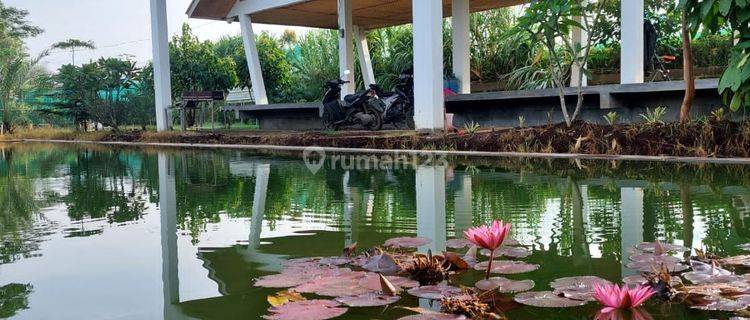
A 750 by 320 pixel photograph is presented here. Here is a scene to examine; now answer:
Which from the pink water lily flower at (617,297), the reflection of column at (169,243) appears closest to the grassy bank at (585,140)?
the reflection of column at (169,243)

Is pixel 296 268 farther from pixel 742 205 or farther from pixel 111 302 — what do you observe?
pixel 742 205

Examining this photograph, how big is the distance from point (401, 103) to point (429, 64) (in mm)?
2179

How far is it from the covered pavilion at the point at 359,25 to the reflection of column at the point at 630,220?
4884mm

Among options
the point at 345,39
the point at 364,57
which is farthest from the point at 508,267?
the point at 364,57

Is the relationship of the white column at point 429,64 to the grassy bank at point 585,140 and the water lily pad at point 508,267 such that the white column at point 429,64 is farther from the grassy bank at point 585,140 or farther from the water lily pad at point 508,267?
the water lily pad at point 508,267

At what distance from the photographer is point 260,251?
9.30ft

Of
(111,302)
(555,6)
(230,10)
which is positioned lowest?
(111,302)

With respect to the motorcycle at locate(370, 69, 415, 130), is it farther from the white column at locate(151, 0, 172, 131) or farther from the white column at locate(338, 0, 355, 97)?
the white column at locate(151, 0, 172, 131)

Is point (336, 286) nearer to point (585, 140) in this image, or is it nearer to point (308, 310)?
point (308, 310)

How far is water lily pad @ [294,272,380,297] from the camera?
80.6 inches

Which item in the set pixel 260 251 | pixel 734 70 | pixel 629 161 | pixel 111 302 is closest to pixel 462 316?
pixel 111 302

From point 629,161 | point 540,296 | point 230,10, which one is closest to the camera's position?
point 540,296

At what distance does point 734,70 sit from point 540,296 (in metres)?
3.60

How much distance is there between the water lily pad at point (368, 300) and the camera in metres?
1.93
